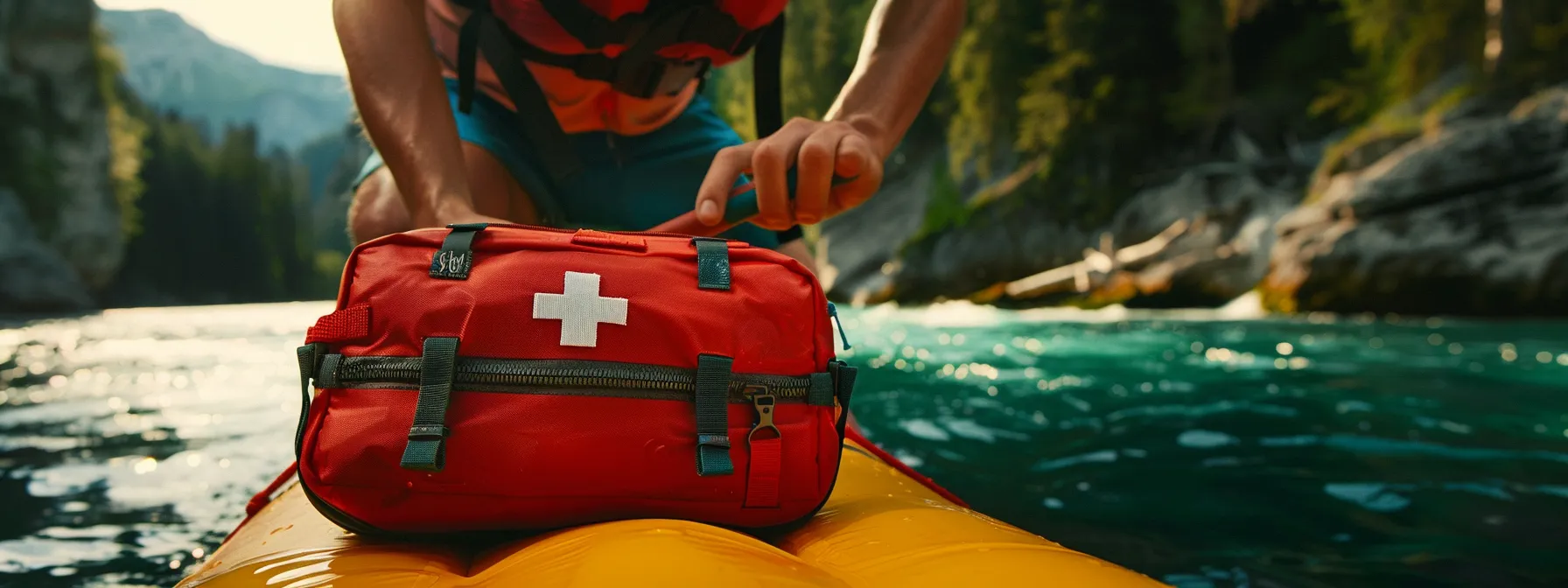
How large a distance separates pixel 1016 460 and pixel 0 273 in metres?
22.7

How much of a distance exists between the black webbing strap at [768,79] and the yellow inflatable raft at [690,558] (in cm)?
105

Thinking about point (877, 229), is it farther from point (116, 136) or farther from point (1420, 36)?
point (116, 136)

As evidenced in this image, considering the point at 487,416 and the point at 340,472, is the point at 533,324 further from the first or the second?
the point at 340,472

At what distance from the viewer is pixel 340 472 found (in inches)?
32.5

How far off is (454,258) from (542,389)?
0.54 ft

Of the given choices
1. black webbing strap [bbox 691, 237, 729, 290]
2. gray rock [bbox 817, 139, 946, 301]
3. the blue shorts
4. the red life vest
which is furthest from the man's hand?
gray rock [bbox 817, 139, 946, 301]

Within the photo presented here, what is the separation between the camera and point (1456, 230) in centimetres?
802

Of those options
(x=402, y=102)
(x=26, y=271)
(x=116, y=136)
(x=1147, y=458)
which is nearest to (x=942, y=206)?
(x=1147, y=458)

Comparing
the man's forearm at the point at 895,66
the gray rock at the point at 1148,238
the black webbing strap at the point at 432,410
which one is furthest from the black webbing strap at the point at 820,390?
the gray rock at the point at 1148,238

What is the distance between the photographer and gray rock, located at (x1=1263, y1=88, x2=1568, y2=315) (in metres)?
7.70

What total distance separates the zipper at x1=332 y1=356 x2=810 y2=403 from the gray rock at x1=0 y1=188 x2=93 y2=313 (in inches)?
892

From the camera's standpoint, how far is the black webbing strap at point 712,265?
2.95 feet

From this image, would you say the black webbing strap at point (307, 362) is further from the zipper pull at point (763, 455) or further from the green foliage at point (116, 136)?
the green foliage at point (116, 136)

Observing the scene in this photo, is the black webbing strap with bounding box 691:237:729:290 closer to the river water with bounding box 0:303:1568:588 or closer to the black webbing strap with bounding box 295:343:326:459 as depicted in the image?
the black webbing strap with bounding box 295:343:326:459
